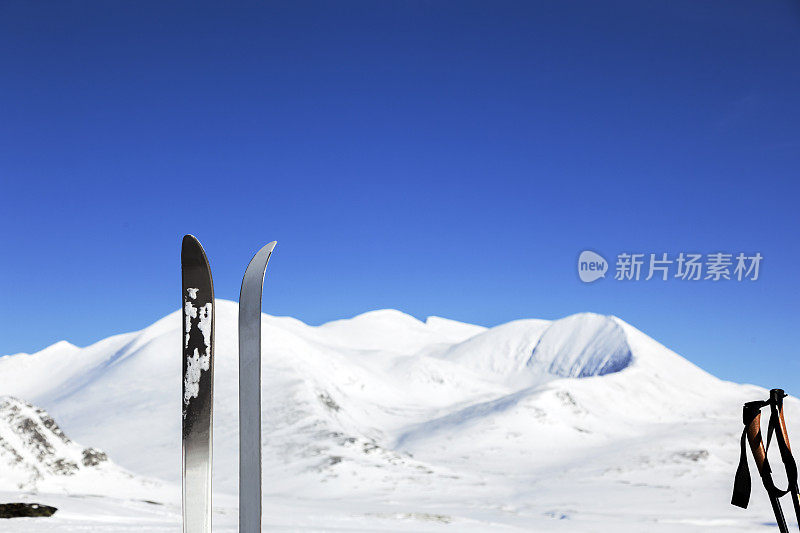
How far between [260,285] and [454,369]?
58.0 metres

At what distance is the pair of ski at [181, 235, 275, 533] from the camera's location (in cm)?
492

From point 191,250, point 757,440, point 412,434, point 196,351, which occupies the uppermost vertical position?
point 191,250

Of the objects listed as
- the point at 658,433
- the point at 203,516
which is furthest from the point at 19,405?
the point at 658,433

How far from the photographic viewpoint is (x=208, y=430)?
507 centimetres

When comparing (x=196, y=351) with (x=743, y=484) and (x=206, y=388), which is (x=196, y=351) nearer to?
(x=206, y=388)

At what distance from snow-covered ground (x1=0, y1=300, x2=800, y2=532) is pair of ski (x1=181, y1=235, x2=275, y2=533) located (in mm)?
5998

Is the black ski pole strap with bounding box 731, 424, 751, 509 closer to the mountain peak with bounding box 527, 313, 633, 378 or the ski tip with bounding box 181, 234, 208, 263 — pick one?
the ski tip with bounding box 181, 234, 208, 263

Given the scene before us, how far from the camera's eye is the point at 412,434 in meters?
40.2

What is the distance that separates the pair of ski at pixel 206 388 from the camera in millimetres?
4922

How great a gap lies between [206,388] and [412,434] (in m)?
36.3

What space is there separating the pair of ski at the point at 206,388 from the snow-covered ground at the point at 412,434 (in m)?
6.00

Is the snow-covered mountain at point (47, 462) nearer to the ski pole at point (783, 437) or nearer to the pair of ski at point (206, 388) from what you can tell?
the pair of ski at point (206, 388)

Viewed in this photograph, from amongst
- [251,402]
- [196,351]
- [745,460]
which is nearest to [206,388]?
[196,351]

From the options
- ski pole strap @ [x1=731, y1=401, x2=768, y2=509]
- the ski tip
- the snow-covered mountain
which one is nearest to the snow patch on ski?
the ski tip
